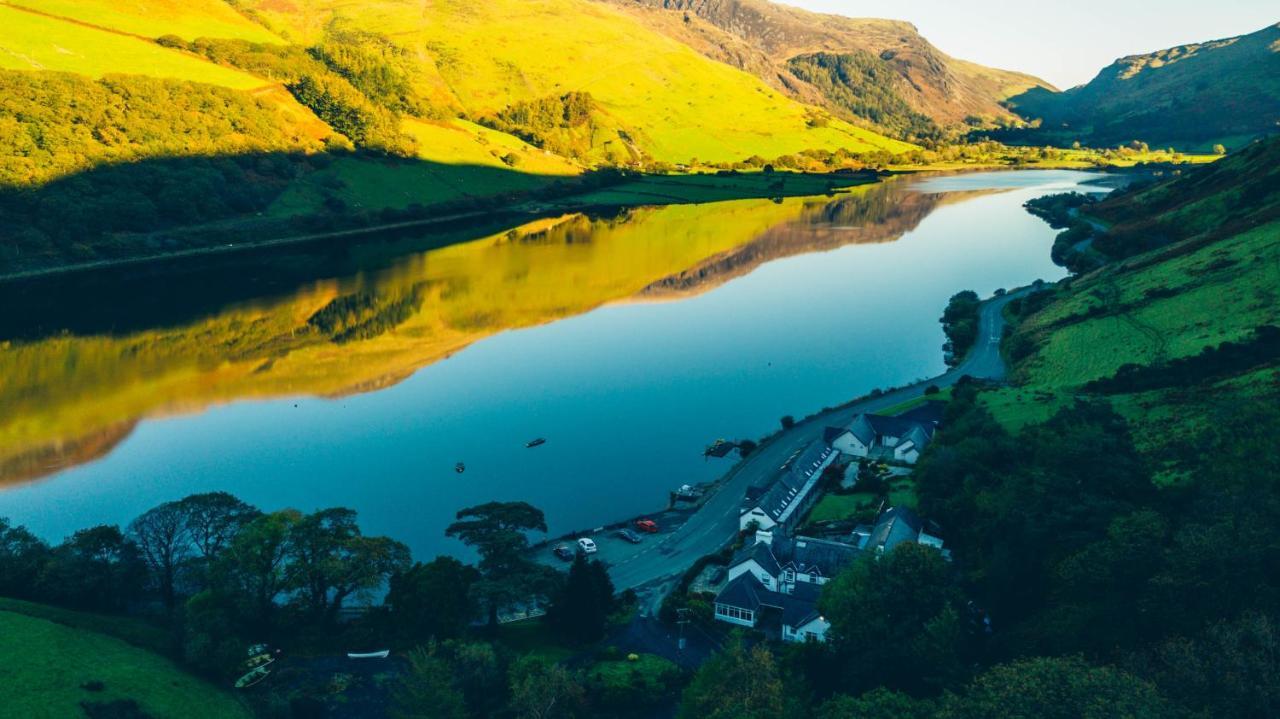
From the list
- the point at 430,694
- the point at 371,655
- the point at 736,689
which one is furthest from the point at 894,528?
the point at 371,655

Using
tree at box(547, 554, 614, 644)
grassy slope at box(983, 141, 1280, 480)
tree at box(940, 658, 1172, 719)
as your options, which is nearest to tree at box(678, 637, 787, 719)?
tree at box(940, 658, 1172, 719)

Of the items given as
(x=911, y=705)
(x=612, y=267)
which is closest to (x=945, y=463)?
(x=911, y=705)

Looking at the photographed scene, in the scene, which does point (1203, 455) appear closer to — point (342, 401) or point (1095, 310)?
point (1095, 310)

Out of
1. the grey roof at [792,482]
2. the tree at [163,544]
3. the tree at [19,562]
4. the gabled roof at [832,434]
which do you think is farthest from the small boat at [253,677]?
the gabled roof at [832,434]

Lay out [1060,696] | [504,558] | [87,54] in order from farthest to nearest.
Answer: [87,54]
[504,558]
[1060,696]

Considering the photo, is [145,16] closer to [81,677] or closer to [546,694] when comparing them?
[81,677]

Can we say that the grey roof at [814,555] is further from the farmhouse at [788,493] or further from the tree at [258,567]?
the tree at [258,567]
